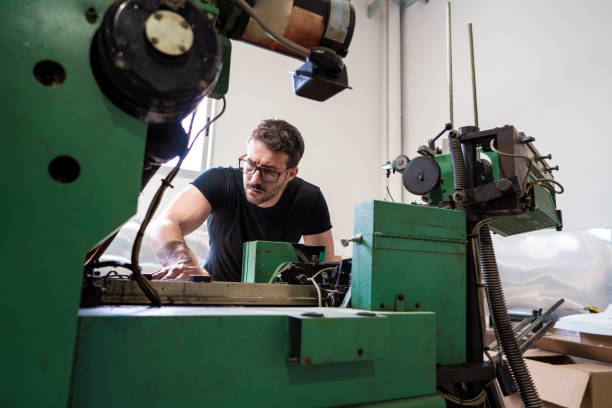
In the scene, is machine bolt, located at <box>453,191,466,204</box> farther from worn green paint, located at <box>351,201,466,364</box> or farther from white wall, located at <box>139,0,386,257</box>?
white wall, located at <box>139,0,386,257</box>

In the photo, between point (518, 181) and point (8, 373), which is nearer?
point (8, 373)

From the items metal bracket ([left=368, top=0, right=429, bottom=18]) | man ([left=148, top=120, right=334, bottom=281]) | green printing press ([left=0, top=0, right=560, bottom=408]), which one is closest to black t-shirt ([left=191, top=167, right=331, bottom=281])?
man ([left=148, top=120, right=334, bottom=281])

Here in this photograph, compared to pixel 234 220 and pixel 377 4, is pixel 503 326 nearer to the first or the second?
pixel 234 220

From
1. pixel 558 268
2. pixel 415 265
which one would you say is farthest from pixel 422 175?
pixel 558 268

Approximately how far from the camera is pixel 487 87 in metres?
3.37

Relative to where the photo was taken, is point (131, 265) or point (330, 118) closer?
point (131, 265)

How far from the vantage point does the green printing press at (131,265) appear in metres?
0.48

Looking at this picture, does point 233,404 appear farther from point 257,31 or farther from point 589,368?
point 589,368

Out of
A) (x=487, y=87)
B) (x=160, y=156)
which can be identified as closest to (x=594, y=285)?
(x=487, y=87)

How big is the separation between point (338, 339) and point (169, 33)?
0.55 m

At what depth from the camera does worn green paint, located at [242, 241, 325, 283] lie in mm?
1230

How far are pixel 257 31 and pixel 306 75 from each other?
5.7 inches

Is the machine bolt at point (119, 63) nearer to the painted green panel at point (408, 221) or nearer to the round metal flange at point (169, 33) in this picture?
the round metal flange at point (169, 33)

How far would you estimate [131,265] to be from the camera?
27.6 inches
